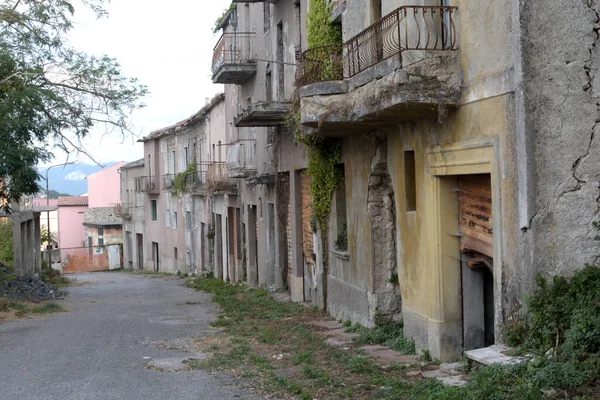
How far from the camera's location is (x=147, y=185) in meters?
45.4

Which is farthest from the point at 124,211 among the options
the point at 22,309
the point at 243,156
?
the point at 22,309

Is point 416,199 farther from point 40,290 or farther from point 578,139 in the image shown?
point 40,290

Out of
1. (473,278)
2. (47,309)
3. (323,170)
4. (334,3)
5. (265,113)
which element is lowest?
(47,309)

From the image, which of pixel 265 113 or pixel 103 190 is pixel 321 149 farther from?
pixel 103 190

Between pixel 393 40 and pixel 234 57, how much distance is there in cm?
1402

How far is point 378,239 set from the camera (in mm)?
12688

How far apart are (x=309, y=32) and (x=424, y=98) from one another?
7.00 meters

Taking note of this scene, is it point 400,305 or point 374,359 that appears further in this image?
point 400,305

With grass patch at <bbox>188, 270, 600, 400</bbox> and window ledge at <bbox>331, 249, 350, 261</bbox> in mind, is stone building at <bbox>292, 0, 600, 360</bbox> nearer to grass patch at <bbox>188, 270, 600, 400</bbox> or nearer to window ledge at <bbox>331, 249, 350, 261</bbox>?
window ledge at <bbox>331, 249, 350, 261</bbox>

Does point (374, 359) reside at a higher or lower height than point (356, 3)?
lower

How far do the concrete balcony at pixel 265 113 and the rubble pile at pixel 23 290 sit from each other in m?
8.21

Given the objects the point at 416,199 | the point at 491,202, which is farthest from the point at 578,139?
the point at 416,199

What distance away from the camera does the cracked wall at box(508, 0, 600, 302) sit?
24.5ft

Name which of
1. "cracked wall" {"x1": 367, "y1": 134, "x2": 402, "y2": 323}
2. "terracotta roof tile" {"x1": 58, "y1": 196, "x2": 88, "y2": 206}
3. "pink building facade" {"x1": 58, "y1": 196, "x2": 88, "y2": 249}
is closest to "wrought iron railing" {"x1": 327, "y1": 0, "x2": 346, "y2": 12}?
"cracked wall" {"x1": 367, "y1": 134, "x2": 402, "y2": 323}
